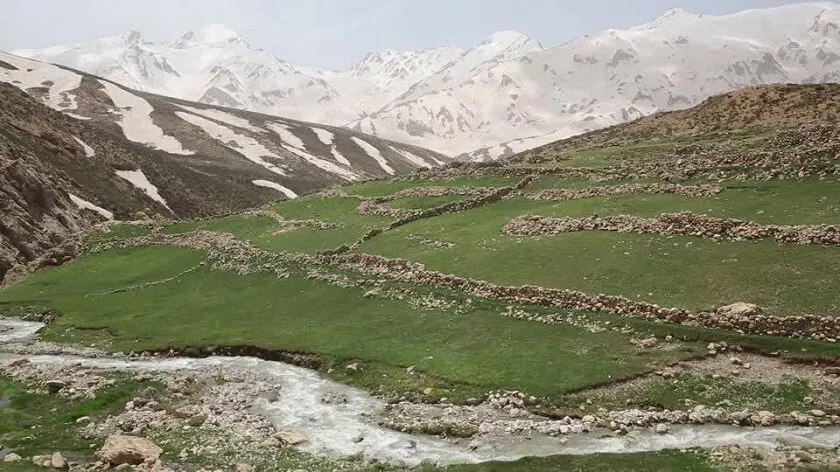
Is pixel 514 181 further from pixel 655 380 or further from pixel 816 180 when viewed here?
pixel 655 380

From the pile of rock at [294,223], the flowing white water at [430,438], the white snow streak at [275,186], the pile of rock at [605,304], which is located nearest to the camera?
the flowing white water at [430,438]

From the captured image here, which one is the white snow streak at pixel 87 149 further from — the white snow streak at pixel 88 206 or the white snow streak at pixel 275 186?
the white snow streak at pixel 275 186

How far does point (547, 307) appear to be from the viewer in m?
33.5

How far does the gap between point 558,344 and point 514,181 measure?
3888 centimetres

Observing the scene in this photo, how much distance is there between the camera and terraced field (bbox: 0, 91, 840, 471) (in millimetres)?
22000

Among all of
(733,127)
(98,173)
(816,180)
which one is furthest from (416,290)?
(98,173)

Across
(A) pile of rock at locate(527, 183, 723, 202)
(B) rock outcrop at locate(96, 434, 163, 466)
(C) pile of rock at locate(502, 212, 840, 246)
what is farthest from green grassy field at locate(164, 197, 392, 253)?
(B) rock outcrop at locate(96, 434, 163, 466)

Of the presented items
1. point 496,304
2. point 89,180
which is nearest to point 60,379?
point 496,304

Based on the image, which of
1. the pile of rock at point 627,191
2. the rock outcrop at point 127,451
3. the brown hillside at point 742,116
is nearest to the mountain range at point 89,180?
the pile of rock at point 627,191

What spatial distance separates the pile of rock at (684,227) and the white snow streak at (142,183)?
286ft

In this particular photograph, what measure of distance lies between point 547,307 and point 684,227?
41.0 feet

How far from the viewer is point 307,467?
1984 centimetres

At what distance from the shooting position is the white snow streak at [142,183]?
4542 inches

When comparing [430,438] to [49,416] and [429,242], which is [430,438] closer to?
[49,416]
